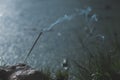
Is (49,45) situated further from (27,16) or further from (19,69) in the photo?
(19,69)

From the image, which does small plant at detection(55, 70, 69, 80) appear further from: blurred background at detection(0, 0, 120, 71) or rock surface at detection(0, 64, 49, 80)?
blurred background at detection(0, 0, 120, 71)

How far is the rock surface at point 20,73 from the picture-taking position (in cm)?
357

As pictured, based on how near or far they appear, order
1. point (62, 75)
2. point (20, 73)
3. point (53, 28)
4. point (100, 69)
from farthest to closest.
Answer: point (53, 28)
point (62, 75)
point (100, 69)
point (20, 73)

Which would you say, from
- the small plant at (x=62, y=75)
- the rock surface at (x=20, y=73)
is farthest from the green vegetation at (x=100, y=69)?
the rock surface at (x=20, y=73)

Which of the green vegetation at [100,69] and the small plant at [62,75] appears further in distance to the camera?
the small plant at [62,75]

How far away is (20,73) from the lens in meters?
3.62

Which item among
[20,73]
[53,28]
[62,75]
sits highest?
[53,28]

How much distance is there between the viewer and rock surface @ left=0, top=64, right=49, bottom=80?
357 centimetres

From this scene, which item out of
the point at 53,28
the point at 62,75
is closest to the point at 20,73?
the point at 62,75

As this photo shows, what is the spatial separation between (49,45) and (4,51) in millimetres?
833

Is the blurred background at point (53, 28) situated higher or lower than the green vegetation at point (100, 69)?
higher

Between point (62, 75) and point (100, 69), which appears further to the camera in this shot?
point (62, 75)

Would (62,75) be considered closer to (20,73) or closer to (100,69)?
(100,69)

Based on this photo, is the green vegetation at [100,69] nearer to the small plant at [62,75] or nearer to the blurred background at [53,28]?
the small plant at [62,75]
